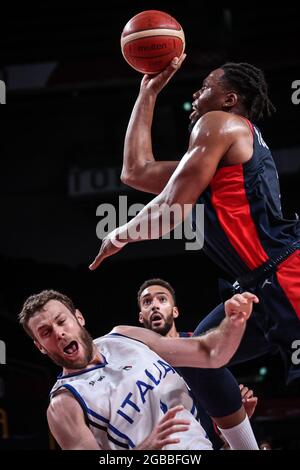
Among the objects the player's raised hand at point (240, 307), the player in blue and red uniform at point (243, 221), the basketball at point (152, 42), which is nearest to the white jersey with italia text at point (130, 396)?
the player in blue and red uniform at point (243, 221)

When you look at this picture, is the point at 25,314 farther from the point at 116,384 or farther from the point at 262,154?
the point at 262,154

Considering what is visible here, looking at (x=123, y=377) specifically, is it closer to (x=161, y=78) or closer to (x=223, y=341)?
(x=223, y=341)

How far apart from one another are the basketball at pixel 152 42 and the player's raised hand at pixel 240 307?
111 cm

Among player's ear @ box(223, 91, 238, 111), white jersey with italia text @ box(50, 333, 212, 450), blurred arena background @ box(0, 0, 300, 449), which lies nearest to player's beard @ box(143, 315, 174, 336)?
white jersey with italia text @ box(50, 333, 212, 450)

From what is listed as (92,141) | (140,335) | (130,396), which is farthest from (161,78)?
(92,141)

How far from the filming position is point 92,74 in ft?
27.5

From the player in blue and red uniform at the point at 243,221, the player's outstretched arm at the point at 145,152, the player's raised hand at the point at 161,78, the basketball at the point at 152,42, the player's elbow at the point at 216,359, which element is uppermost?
the basketball at the point at 152,42

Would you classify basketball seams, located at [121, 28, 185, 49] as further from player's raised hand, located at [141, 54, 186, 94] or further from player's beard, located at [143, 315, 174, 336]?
player's beard, located at [143, 315, 174, 336]

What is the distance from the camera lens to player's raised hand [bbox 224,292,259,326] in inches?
102

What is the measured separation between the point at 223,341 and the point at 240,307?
9.5 inches

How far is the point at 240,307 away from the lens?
263cm

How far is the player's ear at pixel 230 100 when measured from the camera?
3.04 meters

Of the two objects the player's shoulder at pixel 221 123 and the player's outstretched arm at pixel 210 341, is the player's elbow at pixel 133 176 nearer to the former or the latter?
the player's shoulder at pixel 221 123

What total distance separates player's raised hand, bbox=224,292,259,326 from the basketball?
1107 millimetres
